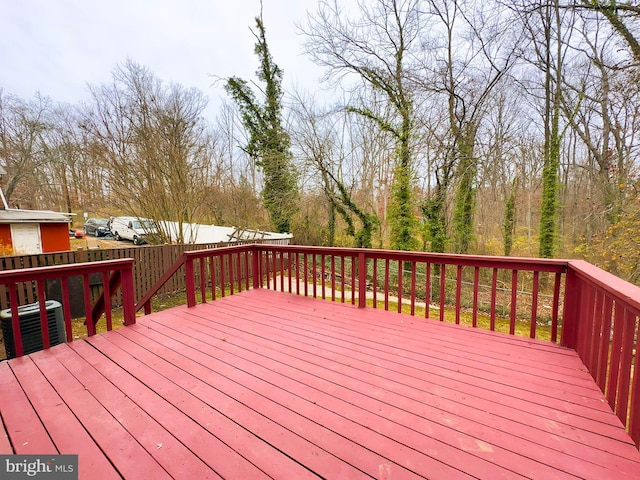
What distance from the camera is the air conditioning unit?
8.51 ft

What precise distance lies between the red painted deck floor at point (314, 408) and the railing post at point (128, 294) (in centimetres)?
36

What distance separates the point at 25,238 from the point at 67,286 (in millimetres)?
11413

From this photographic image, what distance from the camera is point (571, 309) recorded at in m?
2.31

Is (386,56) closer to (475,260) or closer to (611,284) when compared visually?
(475,260)

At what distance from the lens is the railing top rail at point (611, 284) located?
1.32m

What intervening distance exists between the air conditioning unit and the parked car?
16.5 m

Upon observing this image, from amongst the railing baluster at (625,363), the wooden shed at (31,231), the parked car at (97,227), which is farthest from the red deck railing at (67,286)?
the parked car at (97,227)

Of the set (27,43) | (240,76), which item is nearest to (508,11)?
(240,76)

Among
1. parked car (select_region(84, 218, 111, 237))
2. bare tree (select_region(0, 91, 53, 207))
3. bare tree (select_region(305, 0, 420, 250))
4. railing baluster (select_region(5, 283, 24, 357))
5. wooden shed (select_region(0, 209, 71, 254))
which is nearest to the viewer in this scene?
railing baluster (select_region(5, 283, 24, 357))

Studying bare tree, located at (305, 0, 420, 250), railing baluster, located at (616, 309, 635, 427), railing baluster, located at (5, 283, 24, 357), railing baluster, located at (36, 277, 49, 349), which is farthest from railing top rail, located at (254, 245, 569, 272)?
bare tree, located at (305, 0, 420, 250)

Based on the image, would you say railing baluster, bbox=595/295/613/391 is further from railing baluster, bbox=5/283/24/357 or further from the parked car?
the parked car

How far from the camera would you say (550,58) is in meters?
7.23

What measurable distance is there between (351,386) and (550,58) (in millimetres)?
9882

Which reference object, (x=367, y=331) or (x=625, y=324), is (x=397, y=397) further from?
(x=625, y=324)
